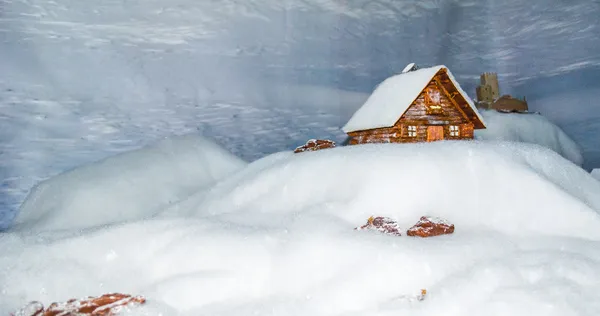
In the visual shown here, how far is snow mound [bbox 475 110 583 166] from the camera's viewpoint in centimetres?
1880

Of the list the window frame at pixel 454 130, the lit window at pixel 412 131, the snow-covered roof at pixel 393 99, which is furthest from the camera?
the window frame at pixel 454 130

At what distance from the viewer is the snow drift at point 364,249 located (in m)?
4.16

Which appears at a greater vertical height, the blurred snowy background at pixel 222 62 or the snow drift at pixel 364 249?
the blurred snowy background at pixel 222 62

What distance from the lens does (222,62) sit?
17125mm

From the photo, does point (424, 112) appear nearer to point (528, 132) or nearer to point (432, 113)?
point (432, 113)

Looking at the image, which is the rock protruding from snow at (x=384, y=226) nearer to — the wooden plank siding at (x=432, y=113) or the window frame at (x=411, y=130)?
the wooden plank siding at (x=432, y=113)

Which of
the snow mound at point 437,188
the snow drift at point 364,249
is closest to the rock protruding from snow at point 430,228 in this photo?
the snow drift at point 364,249

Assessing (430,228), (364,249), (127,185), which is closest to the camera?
(364,249)

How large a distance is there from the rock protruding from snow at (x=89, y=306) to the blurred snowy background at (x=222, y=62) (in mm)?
11695

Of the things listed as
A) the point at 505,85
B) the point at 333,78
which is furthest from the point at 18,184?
the point at 505,85

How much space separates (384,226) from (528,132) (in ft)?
59.3

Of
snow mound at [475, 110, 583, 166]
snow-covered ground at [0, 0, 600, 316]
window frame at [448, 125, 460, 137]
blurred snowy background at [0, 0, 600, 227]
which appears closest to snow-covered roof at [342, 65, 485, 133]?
window frame at [448, 125, 460, 137]

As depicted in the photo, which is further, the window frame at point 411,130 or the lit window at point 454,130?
the lit window at point 454,130

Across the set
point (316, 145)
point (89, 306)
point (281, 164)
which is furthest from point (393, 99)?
point (89, 306)
